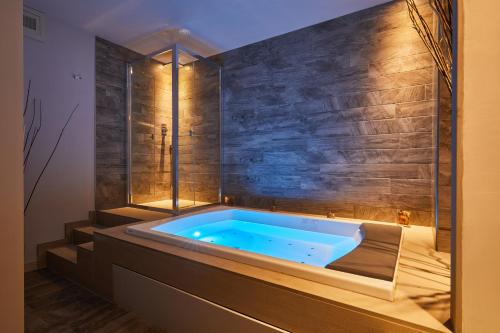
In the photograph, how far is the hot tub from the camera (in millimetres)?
1238

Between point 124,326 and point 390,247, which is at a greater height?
point 390,247

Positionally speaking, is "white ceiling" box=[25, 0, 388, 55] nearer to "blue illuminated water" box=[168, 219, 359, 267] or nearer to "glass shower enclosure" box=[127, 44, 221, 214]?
"glass shower enclosure" box=[127, 44, 221, 214]

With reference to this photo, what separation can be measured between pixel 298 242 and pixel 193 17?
2610mm

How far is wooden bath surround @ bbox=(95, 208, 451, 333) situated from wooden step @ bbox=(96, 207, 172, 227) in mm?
922

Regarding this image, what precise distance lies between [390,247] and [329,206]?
1.14 meters

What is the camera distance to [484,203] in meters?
0.78

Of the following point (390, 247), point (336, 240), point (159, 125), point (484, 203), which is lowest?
point (336, 240)

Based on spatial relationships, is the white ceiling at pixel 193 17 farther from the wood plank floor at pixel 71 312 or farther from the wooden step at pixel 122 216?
the wood plank floor at pixel 71 312

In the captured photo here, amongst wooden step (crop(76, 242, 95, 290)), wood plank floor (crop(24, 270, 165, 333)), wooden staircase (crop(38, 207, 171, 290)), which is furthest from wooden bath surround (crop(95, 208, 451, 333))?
wooden staircase (crop(38, 207, 171, 290))

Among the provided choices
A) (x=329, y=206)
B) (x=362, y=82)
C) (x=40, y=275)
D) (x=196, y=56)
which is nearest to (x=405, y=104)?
(x=362, y=82)

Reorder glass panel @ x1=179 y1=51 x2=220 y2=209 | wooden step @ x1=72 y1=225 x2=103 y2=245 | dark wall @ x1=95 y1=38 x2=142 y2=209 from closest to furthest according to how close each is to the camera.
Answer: wooden step @ x1=72 y1=225 x2=103 y2=245
dark wall @ x1=95 y1=38 x2=142 y2=209
glass panel @ x1=179 y1=51 x2=220 y2=209

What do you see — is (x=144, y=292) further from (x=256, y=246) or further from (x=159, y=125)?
(x=159, y=125)

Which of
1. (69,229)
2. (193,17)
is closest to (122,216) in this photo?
(69,229)

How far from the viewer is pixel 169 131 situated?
3.62 meters
